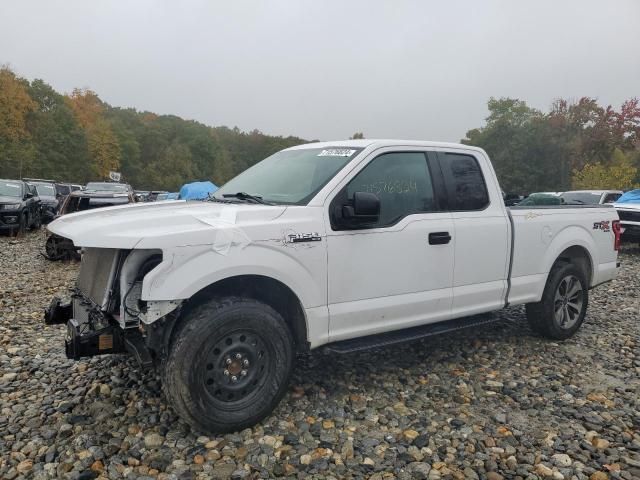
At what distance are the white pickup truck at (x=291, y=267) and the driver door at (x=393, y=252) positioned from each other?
11 millimetres

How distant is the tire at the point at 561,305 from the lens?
5172 mm

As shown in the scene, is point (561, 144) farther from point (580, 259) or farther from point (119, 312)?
point (119, 312)

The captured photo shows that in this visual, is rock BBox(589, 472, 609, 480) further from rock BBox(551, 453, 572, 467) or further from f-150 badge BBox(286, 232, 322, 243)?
f-150 badge BBox(286, 232, 322, 243)

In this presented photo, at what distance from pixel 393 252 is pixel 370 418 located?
1222mm

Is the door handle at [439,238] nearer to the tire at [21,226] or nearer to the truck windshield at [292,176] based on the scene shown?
the truck windshield at [292,176]

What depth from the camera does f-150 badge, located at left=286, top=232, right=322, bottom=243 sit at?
3.41 metres

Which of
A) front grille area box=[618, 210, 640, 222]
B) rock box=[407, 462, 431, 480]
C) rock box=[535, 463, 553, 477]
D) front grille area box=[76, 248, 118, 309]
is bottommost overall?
rock box=[535, 463, 553, 477]

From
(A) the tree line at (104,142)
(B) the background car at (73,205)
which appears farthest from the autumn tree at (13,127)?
(B) the background car at (73,205)

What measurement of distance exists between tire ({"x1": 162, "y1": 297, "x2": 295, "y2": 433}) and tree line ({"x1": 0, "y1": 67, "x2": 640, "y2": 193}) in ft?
117

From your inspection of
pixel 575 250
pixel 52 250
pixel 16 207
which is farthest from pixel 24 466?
pixel 16 207

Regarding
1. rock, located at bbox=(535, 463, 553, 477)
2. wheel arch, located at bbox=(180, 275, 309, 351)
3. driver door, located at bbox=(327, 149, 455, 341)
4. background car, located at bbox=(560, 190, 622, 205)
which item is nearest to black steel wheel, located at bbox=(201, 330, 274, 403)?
wheel arch, located at bbox=(180, 275, 309, 351)

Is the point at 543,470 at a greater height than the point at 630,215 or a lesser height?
lesser

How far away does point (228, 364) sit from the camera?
3.29m

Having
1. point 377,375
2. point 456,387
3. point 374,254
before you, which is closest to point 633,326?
point 456,387
